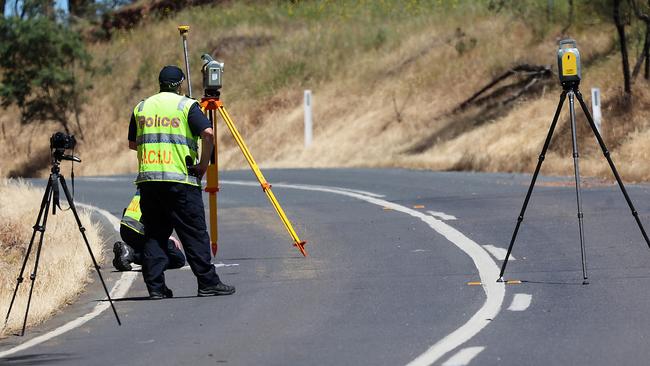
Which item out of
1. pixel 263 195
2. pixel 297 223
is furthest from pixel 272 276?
pixel 263 195

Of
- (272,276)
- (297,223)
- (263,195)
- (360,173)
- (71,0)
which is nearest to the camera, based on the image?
(272,276)

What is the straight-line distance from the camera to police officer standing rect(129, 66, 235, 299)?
11984 millimetres

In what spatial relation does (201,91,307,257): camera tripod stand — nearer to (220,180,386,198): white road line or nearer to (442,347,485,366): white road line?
(442,347,485,366): white road line

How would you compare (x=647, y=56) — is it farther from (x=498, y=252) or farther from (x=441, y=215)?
(x=498, y=252)

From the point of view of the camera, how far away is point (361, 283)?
41.4 feet

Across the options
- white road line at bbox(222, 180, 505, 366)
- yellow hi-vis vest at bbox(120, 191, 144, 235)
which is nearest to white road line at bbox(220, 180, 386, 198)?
white road line at bbox(222, 180, 505, 366)

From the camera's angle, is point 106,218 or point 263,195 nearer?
point 106,218

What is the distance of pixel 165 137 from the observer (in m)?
12.0

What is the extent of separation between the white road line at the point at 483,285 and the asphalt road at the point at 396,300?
2 centimetres

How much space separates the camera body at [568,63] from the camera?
12.2 metres

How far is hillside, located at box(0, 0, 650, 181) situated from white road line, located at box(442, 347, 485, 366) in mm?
17485

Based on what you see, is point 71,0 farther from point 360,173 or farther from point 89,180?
point 360,173

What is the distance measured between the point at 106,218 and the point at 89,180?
12566 mm

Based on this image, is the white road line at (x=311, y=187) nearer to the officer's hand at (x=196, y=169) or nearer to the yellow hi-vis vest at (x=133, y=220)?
the yellow hi-vis vest at (x=133, y=220)
